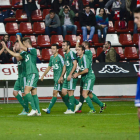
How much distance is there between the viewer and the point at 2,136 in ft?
21.9

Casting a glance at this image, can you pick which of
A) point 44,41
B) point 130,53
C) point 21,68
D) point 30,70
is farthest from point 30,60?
point 130,53

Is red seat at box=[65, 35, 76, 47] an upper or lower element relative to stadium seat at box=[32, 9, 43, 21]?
lower

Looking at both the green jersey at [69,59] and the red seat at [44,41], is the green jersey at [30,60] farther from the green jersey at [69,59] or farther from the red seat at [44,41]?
the red seat at [44,41]

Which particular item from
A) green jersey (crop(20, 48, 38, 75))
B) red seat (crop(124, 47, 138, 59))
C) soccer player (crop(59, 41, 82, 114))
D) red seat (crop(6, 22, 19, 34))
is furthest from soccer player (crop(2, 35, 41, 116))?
red seat (crop(6, 22, 19, 34))

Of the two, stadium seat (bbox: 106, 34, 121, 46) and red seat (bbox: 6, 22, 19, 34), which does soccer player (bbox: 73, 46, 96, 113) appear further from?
red seat (bbox: 6, 22, 19, 34)

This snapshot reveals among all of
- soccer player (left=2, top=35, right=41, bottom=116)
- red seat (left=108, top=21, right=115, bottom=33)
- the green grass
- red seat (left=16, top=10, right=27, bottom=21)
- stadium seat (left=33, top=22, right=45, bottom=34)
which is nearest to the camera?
the green grass

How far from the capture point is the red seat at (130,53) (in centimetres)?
1861

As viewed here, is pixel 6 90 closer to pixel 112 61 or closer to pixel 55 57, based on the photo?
pixel 112 61

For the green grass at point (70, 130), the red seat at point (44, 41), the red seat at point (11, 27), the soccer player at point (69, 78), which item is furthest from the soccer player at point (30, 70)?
the red seat at point (11, 27)

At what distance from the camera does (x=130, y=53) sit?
18703 mm

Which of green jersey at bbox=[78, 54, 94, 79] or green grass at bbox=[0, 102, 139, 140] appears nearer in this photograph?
green grass at bbox=[0, 102, 139, 140]

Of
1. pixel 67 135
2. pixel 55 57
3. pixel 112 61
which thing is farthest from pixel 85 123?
pixel 112 61

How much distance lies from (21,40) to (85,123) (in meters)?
3.01

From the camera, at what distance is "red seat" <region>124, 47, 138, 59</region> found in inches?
733
